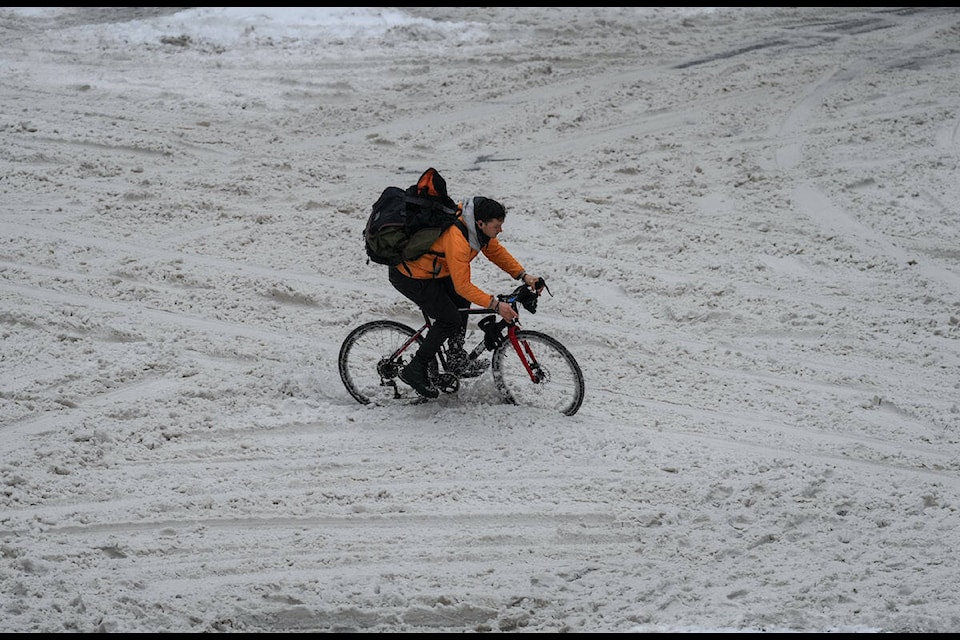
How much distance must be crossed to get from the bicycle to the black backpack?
601 millimetres

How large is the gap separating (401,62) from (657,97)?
350 centimetres

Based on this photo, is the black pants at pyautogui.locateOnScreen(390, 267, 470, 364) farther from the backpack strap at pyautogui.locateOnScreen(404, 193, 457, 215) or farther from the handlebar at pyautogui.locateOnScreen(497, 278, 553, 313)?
the backpack strap at pyautogui.locateOnScreen(404, 193, 457, 215)

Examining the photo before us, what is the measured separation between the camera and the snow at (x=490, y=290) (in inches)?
199

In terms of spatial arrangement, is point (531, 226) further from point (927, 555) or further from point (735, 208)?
point (927, 555)

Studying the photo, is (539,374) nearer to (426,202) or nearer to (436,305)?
(436,305)

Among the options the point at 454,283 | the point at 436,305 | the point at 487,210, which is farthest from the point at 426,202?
the point at 436,305

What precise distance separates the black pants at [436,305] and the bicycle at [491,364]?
0.10 metres

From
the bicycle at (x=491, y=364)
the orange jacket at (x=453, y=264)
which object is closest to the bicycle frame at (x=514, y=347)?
the bicycle at (x=491, y=364)

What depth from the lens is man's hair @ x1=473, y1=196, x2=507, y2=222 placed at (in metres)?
5.73

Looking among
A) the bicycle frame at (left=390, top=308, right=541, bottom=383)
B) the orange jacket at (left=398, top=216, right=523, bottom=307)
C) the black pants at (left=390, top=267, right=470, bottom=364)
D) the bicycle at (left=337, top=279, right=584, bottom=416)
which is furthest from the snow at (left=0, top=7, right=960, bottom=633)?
the orange jacket at (left=398, top=216, right=523, bottom=307)

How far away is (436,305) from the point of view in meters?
6.05

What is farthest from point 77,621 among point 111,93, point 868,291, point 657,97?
point 657,97

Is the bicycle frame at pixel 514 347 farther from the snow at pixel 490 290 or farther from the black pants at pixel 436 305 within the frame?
the snow at pixel 490 290

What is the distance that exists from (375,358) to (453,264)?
128 cm
